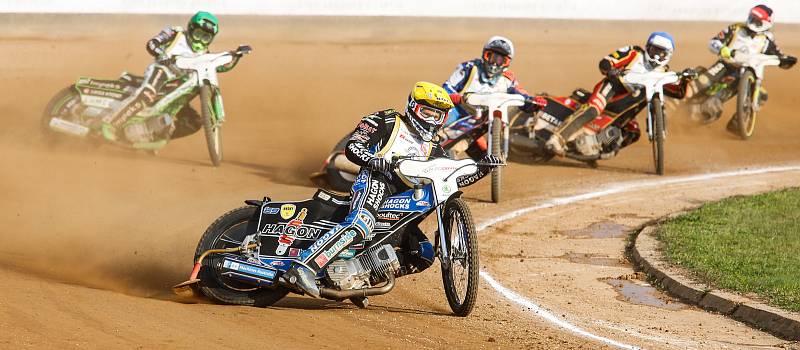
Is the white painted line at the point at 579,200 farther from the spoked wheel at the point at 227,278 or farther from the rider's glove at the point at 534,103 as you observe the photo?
the spoked wheel at the point at 227,278

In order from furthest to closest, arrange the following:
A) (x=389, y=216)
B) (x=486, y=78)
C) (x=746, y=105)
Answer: (x=746, y=105)
(x=486, y=78)
(x=389, y=216)

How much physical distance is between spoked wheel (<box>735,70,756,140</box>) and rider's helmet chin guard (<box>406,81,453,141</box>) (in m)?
12.1

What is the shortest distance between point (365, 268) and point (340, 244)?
353mm

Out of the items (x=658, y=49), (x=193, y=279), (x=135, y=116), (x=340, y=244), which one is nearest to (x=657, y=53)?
(x=658, y=49)

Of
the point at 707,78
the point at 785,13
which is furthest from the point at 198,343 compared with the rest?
the point at 785,13

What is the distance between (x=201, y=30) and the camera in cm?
1922

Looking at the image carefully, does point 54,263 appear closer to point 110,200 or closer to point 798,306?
point 110,200

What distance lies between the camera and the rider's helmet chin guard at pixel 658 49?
1856 centimetres

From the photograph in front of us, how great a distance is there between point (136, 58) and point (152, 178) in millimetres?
10959

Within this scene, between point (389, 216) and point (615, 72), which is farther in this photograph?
point (615, 72)

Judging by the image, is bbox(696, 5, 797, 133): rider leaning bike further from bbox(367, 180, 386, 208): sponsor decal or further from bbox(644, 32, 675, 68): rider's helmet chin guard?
bbox(367, 180, 386, 208): sponsor decal

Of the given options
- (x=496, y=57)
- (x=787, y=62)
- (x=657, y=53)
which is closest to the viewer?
(x=496, y=57)

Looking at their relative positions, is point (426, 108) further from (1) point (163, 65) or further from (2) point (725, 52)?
(2) point (725, 52)

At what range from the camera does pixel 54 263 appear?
11891 mm
